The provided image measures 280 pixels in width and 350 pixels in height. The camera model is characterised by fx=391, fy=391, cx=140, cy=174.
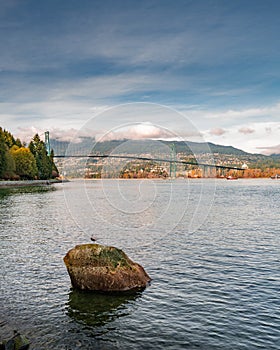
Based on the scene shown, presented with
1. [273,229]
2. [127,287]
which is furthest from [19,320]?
[273,229]

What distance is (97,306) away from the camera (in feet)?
63.3

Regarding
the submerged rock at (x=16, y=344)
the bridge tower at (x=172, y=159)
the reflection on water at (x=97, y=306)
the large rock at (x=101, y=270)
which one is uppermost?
the bridge tower at (x=172, y=159)

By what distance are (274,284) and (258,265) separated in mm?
4585

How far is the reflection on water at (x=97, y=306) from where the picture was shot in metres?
17.8

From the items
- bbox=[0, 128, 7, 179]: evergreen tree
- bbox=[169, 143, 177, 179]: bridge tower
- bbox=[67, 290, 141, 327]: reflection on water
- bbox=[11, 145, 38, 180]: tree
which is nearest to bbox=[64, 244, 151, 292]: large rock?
bbox=[67, 290, 141, 327]: reflection on water

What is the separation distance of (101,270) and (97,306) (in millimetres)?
2260

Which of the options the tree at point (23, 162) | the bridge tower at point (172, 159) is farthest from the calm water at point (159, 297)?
the tree at point (23, 162)

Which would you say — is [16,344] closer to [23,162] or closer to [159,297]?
[159,297]

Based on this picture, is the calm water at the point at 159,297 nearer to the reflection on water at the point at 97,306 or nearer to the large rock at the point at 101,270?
the reflection on water at the point at 97,306

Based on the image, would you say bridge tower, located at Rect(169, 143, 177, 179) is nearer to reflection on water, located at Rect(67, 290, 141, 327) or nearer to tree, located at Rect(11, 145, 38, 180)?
reflection on water, located at Rect(67, 290, 141, 327)

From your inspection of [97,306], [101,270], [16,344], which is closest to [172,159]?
[101,270]

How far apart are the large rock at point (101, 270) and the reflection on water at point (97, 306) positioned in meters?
0.50

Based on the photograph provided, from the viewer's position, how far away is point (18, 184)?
161 m

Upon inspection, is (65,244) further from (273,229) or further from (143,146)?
(273,229)
